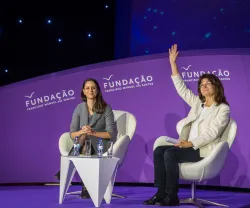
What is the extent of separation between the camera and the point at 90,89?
15.1 feet

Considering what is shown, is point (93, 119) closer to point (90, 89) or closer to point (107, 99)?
point (90, 89)

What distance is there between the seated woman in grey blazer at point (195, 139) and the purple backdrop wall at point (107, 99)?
3.76ft

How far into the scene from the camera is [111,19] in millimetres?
8203

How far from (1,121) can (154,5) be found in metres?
3.51

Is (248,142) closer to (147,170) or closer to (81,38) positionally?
(147,170)

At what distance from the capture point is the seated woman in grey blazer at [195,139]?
4051 mm

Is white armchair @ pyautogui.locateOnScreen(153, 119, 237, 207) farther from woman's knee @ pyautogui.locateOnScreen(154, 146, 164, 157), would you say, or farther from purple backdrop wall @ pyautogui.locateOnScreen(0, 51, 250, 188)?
purple backdrop wall @ pyautogui.locateOnScreen(0, 51, 250, 188)

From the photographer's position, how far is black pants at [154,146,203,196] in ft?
13.2

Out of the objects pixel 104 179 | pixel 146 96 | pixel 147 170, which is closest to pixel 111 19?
pixel 146 96

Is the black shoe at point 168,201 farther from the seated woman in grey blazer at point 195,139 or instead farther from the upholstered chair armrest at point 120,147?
the upholstered chair armrest at point 120,147

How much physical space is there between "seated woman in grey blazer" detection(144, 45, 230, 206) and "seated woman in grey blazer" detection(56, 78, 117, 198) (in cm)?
59

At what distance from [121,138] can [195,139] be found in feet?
2.55

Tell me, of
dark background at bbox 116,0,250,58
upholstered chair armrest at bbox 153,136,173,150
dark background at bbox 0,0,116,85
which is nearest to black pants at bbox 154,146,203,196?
upholstered chair armrest at bbox 153,136,173,150

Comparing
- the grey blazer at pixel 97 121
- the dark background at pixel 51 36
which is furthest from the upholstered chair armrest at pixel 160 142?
the dark background at pixel 51 36
